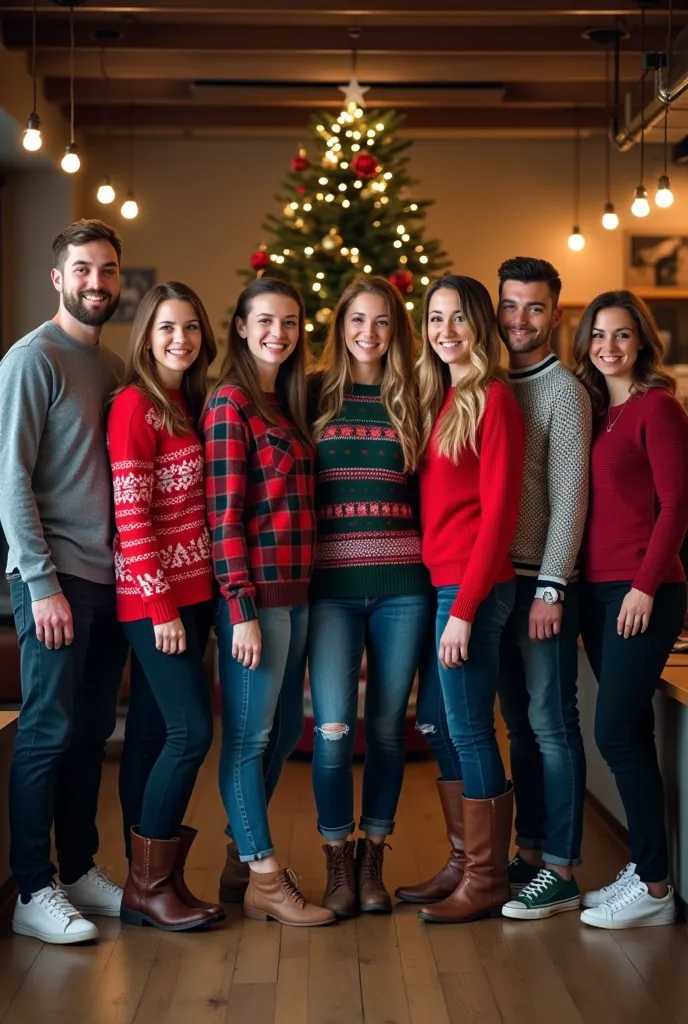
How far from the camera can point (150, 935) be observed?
10.1ft

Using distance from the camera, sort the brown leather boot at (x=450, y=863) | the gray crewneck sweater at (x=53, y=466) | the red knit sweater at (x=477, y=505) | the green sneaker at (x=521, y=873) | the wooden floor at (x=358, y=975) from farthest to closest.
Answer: the green sneaker at (x=521, y=873) → the brown leather boot at (x=450, y=863) → the red knit sweater at (x=477, y=505) → the gray crewneck sweater at (x=53, y=466) → the wooden floor at (x=358, y=975)

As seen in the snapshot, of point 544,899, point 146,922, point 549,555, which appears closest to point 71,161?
point 549,555

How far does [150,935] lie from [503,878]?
3.12 ft

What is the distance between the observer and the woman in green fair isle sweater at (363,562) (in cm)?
318

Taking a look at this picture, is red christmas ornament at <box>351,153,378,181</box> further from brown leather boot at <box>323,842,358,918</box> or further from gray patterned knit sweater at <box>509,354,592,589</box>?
brown leather boot at <box>323,842,358,918</box>

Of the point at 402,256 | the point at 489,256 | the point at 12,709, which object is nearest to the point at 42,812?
the point at 12,709

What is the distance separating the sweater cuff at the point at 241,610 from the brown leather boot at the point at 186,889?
2.15 ft

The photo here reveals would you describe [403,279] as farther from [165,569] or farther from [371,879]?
[371,879]

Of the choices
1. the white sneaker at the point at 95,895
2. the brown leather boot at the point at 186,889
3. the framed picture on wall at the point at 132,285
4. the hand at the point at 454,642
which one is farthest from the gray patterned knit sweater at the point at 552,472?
the framed picture on wall at the point at 132,285

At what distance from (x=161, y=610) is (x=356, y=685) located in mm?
610

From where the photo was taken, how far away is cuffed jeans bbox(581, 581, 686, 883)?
3.11m

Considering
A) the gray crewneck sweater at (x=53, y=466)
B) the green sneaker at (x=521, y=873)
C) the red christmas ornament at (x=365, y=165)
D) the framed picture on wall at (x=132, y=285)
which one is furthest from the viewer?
the framed picture on wall at (x=132, y=285)

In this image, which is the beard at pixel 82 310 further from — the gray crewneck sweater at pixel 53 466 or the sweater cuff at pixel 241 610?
the sweater cuff at pixel 241 610

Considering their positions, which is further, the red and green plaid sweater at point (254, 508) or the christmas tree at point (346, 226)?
the christmas tree at point (346, 226)
